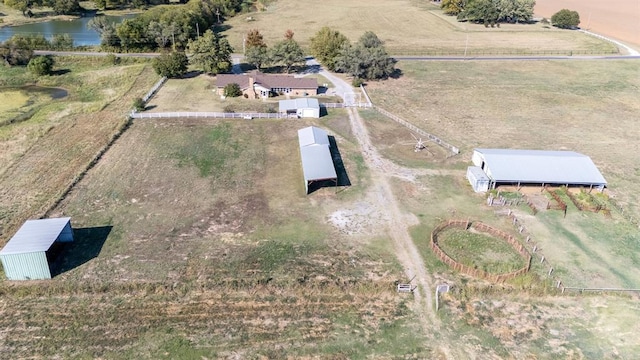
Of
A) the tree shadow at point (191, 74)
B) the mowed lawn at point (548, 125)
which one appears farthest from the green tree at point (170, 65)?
the mowed lawn at point (548, 125)

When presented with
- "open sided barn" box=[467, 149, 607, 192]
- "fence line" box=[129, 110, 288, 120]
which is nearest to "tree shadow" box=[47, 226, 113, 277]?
"fence line" box=[129, 110, 288, 120]

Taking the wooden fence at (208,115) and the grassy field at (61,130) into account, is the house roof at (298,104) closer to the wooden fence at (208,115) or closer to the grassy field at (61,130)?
the wooden fence at (208,115)

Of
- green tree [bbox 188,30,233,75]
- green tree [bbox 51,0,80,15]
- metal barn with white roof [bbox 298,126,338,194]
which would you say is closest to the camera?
metal barn with white roof [bbox 298,126,338,194]

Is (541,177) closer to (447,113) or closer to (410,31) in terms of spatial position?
(447,113)

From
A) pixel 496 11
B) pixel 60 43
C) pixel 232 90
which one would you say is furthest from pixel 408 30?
pixel 60 43

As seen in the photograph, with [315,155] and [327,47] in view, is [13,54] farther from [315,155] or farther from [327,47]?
[315,155]

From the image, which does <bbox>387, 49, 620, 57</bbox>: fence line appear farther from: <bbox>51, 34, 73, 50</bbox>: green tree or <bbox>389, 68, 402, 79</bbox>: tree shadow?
<bbox>51, 34, 73, 50</bbox>: green tree
